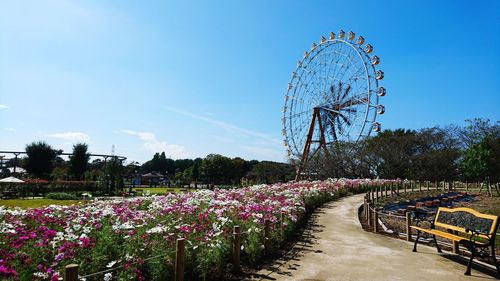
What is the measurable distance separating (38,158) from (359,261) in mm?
60872

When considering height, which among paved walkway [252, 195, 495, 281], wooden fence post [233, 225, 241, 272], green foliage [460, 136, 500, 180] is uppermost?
green foliage [460, 136, 500, 180]

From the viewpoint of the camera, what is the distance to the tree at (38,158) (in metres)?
55.1

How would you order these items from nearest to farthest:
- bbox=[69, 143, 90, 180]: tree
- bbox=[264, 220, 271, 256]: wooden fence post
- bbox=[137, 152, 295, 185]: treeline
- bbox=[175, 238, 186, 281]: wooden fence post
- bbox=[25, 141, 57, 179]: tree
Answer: bbox=[175, 238, 186, 281]: wooden fence post
bbox=[264, 220, 271, 256]: wooden fence post
bbox=[69, 143, 90, 180]: tree
bbox=[25, 141, 57, 179]: tree
bbox=[137, 152, 295, 185]: treeline

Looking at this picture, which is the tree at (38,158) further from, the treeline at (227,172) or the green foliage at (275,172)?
the green foliage at (275,172)

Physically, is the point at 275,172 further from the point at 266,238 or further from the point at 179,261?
the point at 179,261

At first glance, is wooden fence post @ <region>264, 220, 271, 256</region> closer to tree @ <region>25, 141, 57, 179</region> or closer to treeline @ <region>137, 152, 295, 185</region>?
tree @ <region>25, 141, 57, 179</region>

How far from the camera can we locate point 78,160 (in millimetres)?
52062

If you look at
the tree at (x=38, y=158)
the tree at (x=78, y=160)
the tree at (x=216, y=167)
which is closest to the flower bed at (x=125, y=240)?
the tree at (x=78, y=160)

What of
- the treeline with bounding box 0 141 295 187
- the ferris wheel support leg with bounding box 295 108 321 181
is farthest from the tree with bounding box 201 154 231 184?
the ferris wheel support leg with bounding box 295 108 321 181

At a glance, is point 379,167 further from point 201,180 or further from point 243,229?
point 201,180

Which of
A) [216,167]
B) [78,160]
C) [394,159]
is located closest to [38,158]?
[78,160]

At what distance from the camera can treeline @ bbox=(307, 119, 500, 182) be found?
139 feet

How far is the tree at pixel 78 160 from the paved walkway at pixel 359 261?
49820mm

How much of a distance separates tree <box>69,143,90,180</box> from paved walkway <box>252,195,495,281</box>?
163ft
